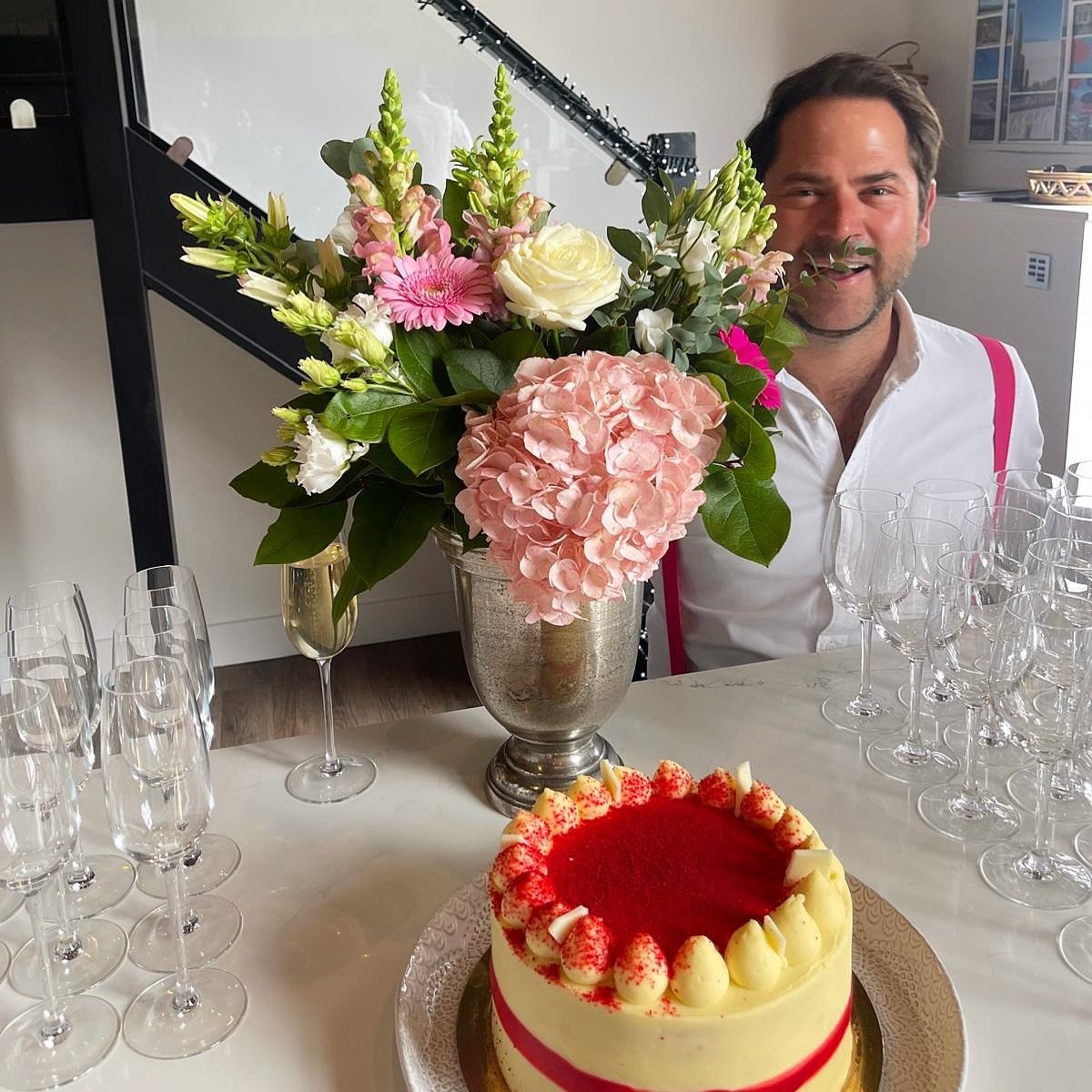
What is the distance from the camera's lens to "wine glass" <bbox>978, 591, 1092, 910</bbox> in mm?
843

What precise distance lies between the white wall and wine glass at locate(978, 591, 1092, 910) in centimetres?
167

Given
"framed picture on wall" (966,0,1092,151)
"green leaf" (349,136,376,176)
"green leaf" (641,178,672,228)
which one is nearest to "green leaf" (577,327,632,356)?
"green leaf" (641,178,672,228)

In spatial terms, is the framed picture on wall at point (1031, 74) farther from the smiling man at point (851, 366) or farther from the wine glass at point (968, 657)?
the wine glass at point (968, 657)

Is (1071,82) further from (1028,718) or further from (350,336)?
(350,336)

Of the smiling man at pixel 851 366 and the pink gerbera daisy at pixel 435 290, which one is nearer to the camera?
the pink gerbera daisy at pixel 435 290

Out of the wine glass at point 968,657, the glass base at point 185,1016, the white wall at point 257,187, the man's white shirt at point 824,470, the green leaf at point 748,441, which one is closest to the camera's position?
the glass base at point 185,1016

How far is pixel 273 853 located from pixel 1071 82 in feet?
9.86

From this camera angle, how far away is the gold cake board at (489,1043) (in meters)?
0.73

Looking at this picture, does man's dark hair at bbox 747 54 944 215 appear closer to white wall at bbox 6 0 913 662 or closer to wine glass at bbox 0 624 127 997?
white wall at bbox 6 0 913 662

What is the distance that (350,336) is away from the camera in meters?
0.77

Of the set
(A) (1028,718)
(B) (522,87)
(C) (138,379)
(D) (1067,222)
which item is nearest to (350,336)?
(A) (1028,718)

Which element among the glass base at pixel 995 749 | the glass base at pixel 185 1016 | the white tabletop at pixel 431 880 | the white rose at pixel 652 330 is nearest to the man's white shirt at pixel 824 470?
the white tabletop at pixel 431 880

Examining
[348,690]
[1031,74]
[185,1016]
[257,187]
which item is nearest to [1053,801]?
[185,1016]

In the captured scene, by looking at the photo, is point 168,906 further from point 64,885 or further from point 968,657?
point 968,657
